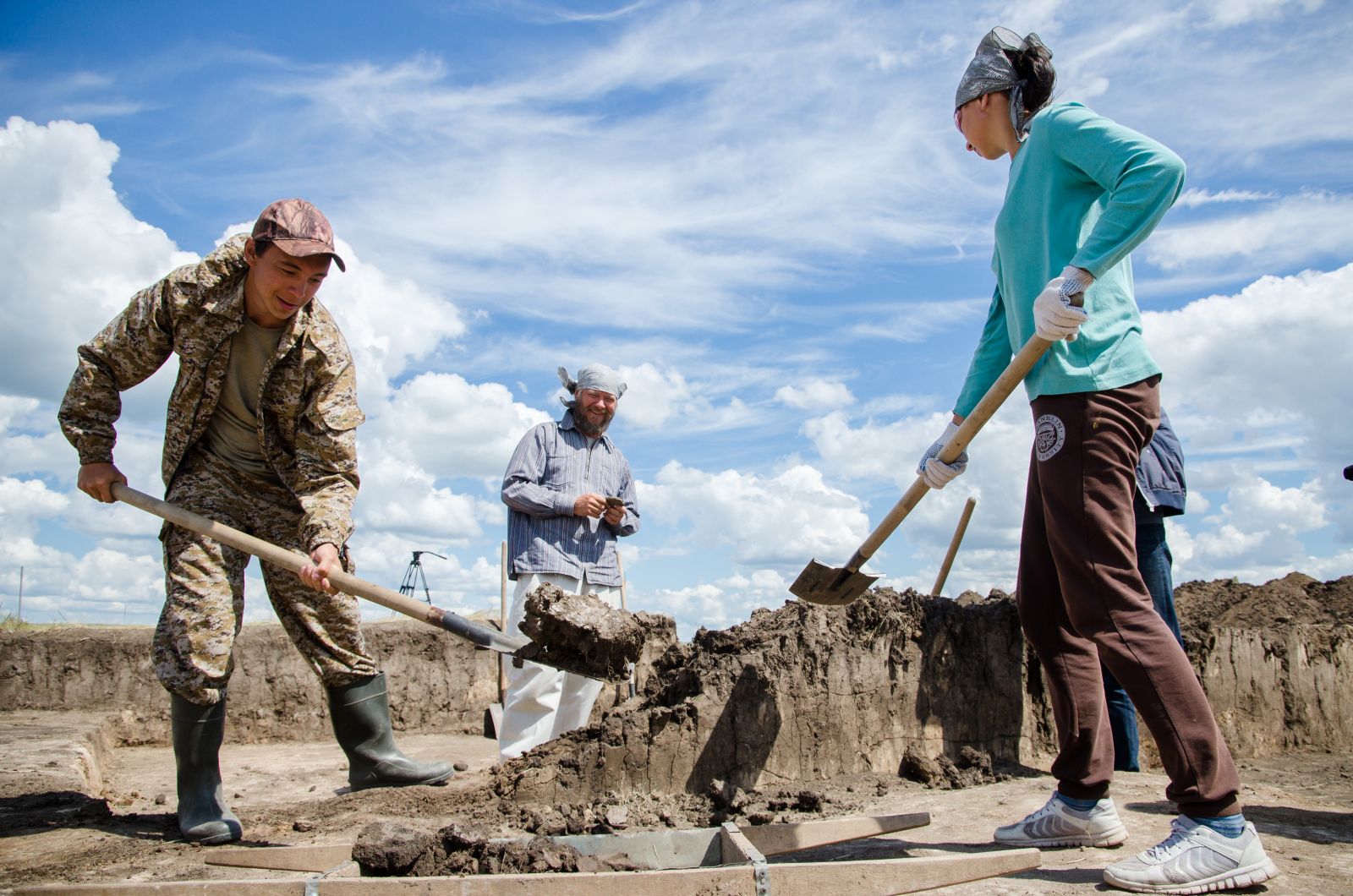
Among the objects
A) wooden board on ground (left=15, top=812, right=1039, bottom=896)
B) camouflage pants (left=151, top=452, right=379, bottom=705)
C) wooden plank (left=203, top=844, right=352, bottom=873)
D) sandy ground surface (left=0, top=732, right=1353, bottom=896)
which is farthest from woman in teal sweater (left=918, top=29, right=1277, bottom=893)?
camouflage pants (left=151, top=452, right=379, bottom=705)

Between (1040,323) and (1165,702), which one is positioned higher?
(1040,323)

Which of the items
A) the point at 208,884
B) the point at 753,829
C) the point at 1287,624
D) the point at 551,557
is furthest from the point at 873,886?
the point at 1287,624

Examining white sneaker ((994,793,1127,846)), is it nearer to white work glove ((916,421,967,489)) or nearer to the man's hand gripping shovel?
white work glove ((916,421,967,489))

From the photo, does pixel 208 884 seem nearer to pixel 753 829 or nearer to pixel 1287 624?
pixel 753 829

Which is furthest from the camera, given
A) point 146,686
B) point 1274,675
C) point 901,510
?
point 146,686

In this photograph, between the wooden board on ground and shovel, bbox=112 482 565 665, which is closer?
the wooden board on ground

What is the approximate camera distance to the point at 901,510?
351cm

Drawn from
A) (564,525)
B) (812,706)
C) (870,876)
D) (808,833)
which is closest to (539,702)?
(564,525)

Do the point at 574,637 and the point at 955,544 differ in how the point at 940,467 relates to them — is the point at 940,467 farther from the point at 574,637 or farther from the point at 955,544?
the point at 955,544

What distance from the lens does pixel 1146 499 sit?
378cm

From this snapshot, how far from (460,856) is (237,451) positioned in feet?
6.00

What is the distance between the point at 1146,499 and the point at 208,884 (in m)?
3.45

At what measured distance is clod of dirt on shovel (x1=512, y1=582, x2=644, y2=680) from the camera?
3.81 metres

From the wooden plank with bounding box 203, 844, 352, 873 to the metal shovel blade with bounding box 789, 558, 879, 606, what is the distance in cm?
190
